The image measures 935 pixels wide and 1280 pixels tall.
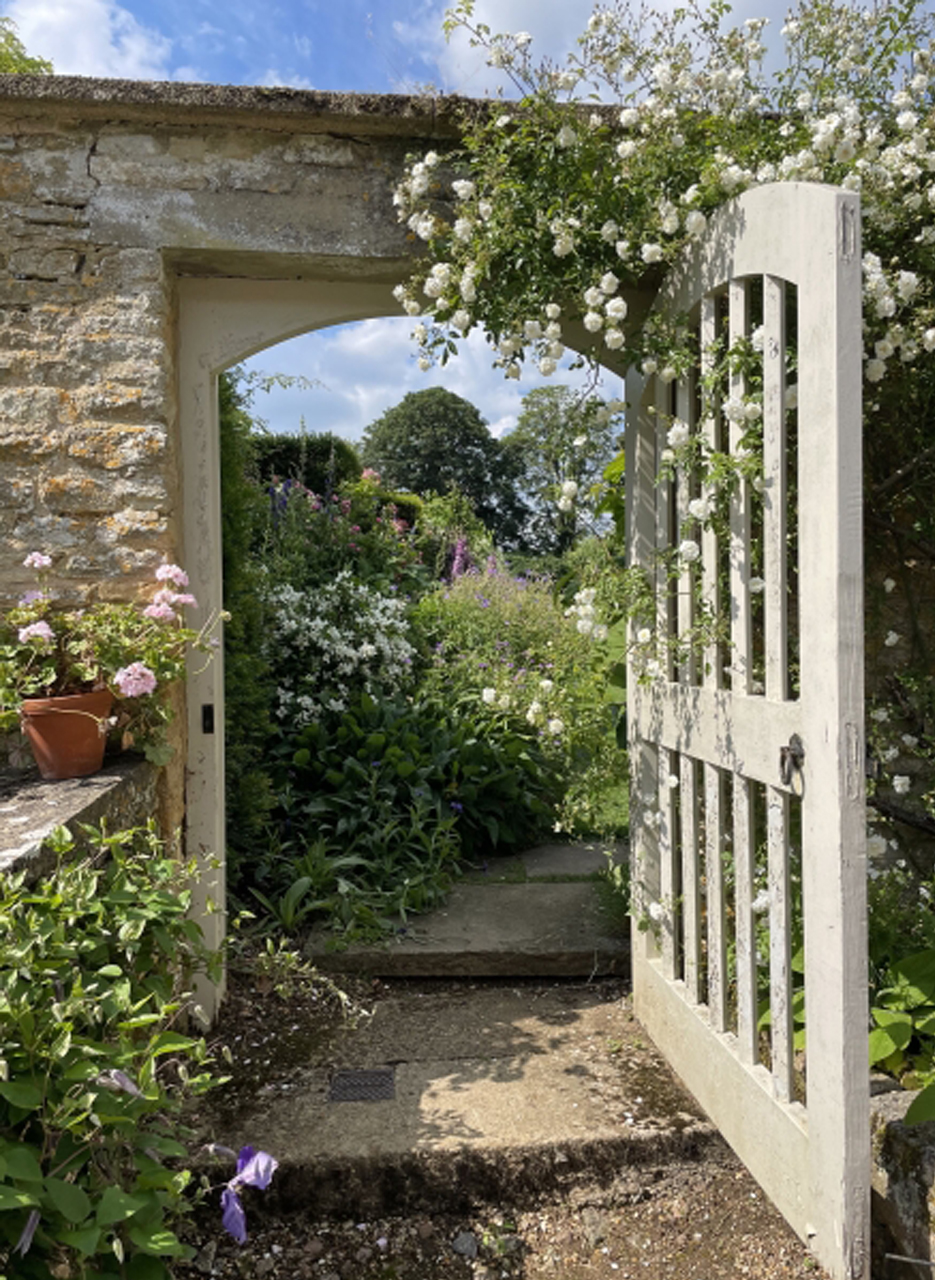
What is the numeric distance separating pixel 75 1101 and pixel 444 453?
3294cm

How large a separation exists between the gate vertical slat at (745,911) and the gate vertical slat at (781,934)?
0.47 feet

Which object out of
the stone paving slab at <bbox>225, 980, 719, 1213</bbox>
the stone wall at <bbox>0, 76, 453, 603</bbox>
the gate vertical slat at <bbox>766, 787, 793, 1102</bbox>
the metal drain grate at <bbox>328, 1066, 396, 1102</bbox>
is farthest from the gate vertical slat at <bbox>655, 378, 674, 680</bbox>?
the metal drain grate at <bbox>328, 1066, 396, 1102</bbox>

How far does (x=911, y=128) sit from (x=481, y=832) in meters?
3.56

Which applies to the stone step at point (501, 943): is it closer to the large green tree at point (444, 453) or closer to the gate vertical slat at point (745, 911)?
the gate vertical slat at point (745, 911)

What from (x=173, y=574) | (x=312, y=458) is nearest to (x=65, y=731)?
(x=173, y=574)

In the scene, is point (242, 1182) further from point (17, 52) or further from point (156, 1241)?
point (17, 52)

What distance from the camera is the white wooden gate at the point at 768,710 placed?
187 cm

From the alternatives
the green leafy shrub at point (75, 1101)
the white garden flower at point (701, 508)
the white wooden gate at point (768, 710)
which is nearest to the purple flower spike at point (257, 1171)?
the green leafy shrub at point (75, 1101)

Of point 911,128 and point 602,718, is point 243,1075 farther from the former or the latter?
point 911,128

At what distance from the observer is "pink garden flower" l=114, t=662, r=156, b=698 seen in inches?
99.0

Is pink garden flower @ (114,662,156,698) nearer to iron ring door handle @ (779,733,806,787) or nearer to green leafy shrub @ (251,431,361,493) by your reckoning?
iron ring door handle @ (779,733,806,787)

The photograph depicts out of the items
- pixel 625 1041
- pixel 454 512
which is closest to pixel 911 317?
pixel 625 1041

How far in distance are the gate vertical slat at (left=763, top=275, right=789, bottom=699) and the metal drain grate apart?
1673mm

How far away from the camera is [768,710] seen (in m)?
2.16
